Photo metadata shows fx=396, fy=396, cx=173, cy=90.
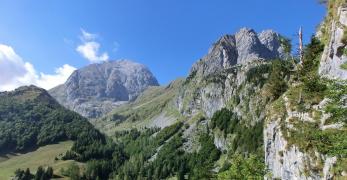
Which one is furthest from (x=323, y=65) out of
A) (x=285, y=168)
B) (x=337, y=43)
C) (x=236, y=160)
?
(x=236, y=160)

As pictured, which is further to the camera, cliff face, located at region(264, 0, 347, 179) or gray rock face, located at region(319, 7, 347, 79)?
gray rock face, located at region(319, 7, 347, 79)

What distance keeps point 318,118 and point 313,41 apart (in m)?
36.2

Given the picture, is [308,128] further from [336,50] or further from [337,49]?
[337,49]

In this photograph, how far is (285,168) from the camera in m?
62.4

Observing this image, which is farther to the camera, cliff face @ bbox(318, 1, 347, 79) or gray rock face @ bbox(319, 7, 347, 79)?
gray rock face @ bbox(319, 7, 347, 79)

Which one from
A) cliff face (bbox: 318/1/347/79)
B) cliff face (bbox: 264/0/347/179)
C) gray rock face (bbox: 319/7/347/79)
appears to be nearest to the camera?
cliff face (bbox: 264/0/347/179)

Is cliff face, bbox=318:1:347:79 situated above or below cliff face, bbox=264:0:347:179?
above

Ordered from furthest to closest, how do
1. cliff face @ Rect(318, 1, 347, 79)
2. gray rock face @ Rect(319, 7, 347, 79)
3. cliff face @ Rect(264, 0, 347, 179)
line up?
gray rock face @ Rect(319, 7, 347, 79) < cliff face @ Rect(318, 1, 347, 79) < cliff face @ Rect(264, 0, 347, 179)

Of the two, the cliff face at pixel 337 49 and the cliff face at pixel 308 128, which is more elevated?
the cliff face at pixel 337 49

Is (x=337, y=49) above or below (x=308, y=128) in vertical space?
above

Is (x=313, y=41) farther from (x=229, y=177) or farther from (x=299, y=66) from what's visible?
(x=229, y=177)

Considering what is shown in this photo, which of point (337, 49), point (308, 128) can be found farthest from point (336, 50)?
point (308, 128)

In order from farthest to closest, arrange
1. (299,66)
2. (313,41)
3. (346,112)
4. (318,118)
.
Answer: (313,41)
(299,66)
(318,118)
(346,112)

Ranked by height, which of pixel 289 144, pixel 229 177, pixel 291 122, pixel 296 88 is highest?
pixel 296 88
